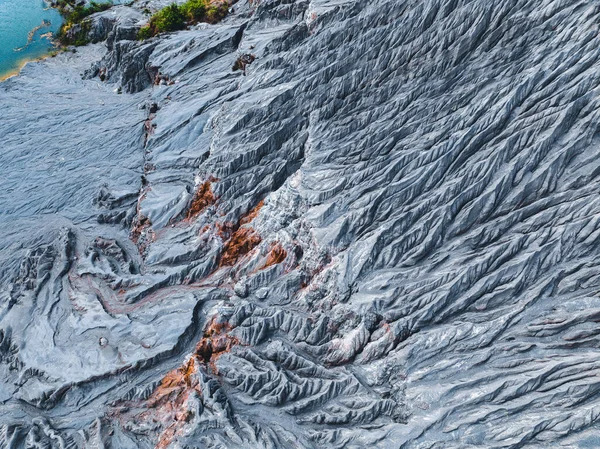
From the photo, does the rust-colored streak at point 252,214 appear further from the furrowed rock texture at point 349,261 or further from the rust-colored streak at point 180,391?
the rust-colored streak at point 180,391

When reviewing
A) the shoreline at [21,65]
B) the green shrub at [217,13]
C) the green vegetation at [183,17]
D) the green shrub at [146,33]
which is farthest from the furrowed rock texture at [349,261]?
the shoreline at [21,65]

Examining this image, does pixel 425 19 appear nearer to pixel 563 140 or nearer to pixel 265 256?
pixel 563 140

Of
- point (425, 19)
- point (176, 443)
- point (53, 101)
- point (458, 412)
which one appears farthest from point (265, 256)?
point (53, 101)

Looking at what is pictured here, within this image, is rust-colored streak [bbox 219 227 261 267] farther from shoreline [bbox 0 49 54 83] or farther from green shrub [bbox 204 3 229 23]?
shoreline [bbox 0 49 54 83]

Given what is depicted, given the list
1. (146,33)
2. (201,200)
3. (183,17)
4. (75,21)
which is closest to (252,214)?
(201,200)

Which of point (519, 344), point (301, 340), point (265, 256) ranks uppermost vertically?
point (519, 344)

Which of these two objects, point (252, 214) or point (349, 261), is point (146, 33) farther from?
point (349, 261)
